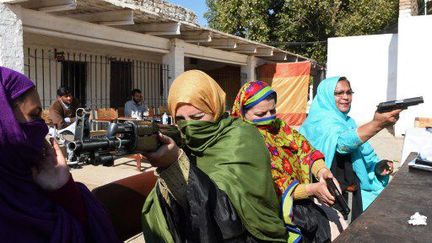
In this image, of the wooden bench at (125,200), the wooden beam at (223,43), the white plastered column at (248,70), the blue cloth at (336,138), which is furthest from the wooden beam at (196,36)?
the wooden bench at (125,200)

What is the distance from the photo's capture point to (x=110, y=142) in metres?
1.06

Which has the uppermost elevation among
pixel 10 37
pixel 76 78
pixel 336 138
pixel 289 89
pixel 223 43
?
pixel 223 43

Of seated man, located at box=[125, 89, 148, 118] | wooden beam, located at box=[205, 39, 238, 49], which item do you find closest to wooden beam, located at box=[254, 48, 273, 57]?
wooden beam, located at box=[205, 39, 238, 49]

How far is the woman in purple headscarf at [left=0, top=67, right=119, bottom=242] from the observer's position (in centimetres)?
126

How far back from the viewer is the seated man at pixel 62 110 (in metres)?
6.38

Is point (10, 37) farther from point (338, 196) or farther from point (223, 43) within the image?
point (223, 43)

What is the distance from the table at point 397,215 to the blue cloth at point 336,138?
388 millimetres

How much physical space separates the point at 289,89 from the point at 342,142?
9900 millimetres

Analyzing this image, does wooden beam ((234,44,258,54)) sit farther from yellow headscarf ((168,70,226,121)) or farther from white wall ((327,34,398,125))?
yellow headscarf ((168,70,226,121))

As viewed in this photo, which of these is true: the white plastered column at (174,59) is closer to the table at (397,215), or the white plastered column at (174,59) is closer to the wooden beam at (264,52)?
the wooden beam at (264,52)

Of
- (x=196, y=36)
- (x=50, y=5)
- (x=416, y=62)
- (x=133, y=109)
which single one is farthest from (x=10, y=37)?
(x=416, y=62)

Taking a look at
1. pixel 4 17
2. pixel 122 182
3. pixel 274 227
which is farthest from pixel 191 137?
pixel 4 17

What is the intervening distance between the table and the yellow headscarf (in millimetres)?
698

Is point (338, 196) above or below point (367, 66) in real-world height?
below
